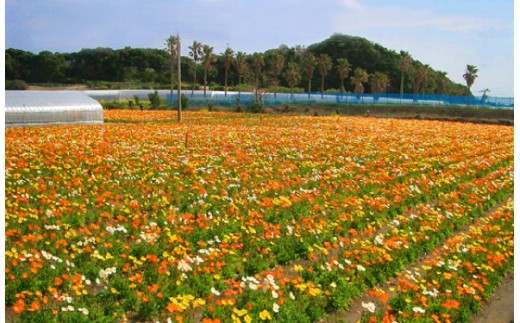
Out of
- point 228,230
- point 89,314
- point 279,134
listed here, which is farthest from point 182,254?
point 279,134

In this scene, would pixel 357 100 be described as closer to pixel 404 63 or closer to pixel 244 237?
pixel 404 63

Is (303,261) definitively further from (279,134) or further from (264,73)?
(264,73)

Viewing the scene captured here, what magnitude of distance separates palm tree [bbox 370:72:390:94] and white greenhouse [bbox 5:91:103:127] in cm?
6730

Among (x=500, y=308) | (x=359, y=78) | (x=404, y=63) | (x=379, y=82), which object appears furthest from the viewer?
(x=404, y=63)

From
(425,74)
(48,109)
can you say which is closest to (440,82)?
(425,74)

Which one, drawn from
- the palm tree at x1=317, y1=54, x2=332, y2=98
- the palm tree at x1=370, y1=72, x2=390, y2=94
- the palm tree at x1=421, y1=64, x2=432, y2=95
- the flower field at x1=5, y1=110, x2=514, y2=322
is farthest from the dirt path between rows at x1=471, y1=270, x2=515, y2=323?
the palm tree at x1=421, y1=64, x2=432, y2=95

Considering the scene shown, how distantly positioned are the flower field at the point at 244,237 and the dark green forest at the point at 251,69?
7348 cm

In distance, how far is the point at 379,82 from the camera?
9194 centimetres

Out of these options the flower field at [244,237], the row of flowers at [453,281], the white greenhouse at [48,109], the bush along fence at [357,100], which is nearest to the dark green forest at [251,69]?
the bush along fence at [357,100]

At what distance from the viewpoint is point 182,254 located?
7.69 m

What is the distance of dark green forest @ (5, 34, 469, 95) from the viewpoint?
300 ft

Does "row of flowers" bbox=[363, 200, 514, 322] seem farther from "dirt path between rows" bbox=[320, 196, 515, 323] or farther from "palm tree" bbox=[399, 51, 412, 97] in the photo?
"palm tree" bbox=[399, 51, 412, 97]

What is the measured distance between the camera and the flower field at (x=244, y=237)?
6367mm

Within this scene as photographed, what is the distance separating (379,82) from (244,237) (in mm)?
87065
